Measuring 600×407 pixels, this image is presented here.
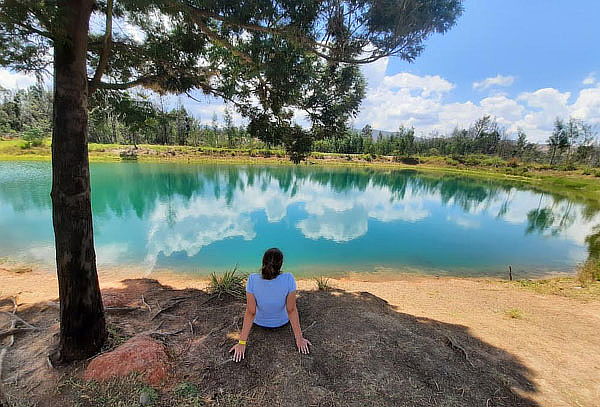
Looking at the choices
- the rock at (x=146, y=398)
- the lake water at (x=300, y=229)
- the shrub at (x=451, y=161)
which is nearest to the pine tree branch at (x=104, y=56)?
the rock at (x=146, y=398)

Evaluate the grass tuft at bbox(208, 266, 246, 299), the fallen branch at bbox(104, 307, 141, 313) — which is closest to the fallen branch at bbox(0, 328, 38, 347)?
the fallen branch at bbox(104, 307, 141, 313)

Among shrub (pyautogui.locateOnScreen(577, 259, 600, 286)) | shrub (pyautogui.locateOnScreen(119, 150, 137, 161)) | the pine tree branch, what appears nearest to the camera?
the pine tree branch

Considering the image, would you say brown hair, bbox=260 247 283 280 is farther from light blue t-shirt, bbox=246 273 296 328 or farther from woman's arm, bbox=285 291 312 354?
woman's arm, bbox=285 291 312 354

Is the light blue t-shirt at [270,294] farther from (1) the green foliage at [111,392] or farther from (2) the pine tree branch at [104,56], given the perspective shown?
(2) the pine tree branch at [104,56]

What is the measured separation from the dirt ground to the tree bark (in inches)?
11.4

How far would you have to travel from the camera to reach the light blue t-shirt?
2.36m

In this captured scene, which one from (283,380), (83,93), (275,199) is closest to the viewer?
(283,380)

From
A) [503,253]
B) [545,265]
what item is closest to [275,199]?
[503,253]

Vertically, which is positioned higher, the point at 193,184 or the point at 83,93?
the point at 83,93

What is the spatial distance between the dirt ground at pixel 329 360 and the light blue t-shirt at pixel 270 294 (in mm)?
147

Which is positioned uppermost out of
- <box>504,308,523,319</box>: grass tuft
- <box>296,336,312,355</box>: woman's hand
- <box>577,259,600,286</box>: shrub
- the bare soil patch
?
<box>296,336,312,355</box>: woman's hand

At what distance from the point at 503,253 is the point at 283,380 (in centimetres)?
1125

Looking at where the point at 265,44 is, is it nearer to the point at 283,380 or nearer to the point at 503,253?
the point at 283,380

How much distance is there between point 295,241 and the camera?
10.2 meters
